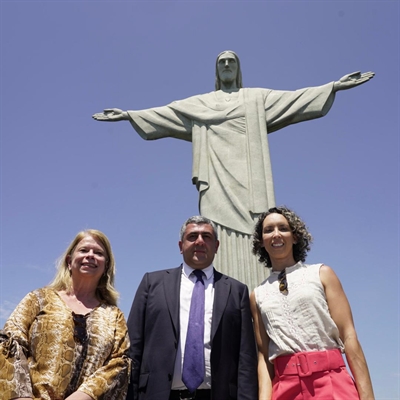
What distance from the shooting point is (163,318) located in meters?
3.21

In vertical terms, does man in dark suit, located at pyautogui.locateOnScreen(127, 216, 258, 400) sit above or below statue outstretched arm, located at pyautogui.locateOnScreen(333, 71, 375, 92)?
below

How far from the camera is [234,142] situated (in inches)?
292

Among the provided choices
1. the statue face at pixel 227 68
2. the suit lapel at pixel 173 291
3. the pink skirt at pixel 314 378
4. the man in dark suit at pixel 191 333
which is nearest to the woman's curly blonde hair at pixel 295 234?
the man in dark suit at pixel 191 333

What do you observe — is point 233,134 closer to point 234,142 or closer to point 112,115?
point 234,142

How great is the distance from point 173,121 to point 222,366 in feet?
17.9

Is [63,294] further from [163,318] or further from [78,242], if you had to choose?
[163,318]

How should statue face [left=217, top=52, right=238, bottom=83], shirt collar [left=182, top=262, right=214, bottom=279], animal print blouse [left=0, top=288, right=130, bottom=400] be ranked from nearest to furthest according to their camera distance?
1. animal print blouse [left=0, top=288, right=130, bottom=400]
2. shirt collar [left=182, top=262, right=214, bottom=279]
3. statue face [left=217, top=52, right=238, bottom=83]

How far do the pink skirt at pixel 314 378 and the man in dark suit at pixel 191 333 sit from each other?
0.82 ft

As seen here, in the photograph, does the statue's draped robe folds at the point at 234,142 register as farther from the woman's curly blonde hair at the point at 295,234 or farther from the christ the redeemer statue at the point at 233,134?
the woman's curly blonde hair at the point at 295,234

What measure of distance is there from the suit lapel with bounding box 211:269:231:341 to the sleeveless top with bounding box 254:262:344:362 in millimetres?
240

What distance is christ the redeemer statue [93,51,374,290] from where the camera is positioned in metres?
6.80

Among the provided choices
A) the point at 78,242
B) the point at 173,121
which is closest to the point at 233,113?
the point at 173,121

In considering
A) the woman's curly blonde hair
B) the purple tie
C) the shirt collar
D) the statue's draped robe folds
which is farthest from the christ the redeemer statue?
the purple tie

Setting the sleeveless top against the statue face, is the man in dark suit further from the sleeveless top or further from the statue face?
the statue face
